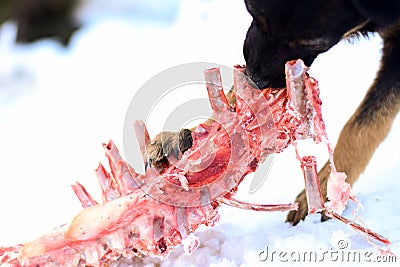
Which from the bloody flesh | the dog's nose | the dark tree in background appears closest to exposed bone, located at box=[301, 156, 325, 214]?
the bloody flesh

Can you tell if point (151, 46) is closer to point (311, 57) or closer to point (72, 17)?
point (72, 17)

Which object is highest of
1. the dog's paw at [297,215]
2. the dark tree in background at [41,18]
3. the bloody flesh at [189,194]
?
the dark tree in background at [41,18]

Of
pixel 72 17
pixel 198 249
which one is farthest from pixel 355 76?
pixel 72 17

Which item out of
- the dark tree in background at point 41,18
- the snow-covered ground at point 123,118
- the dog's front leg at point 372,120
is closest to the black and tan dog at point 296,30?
the snow-covered ground at point 123,118

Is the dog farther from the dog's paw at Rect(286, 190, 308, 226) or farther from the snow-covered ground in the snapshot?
the snow-covered ground

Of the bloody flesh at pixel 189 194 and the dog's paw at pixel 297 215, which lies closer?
the bloody flesh at pixel 189 194

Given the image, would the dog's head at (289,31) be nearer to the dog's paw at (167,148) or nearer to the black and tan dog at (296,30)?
the black and tan dog at (296,30)
